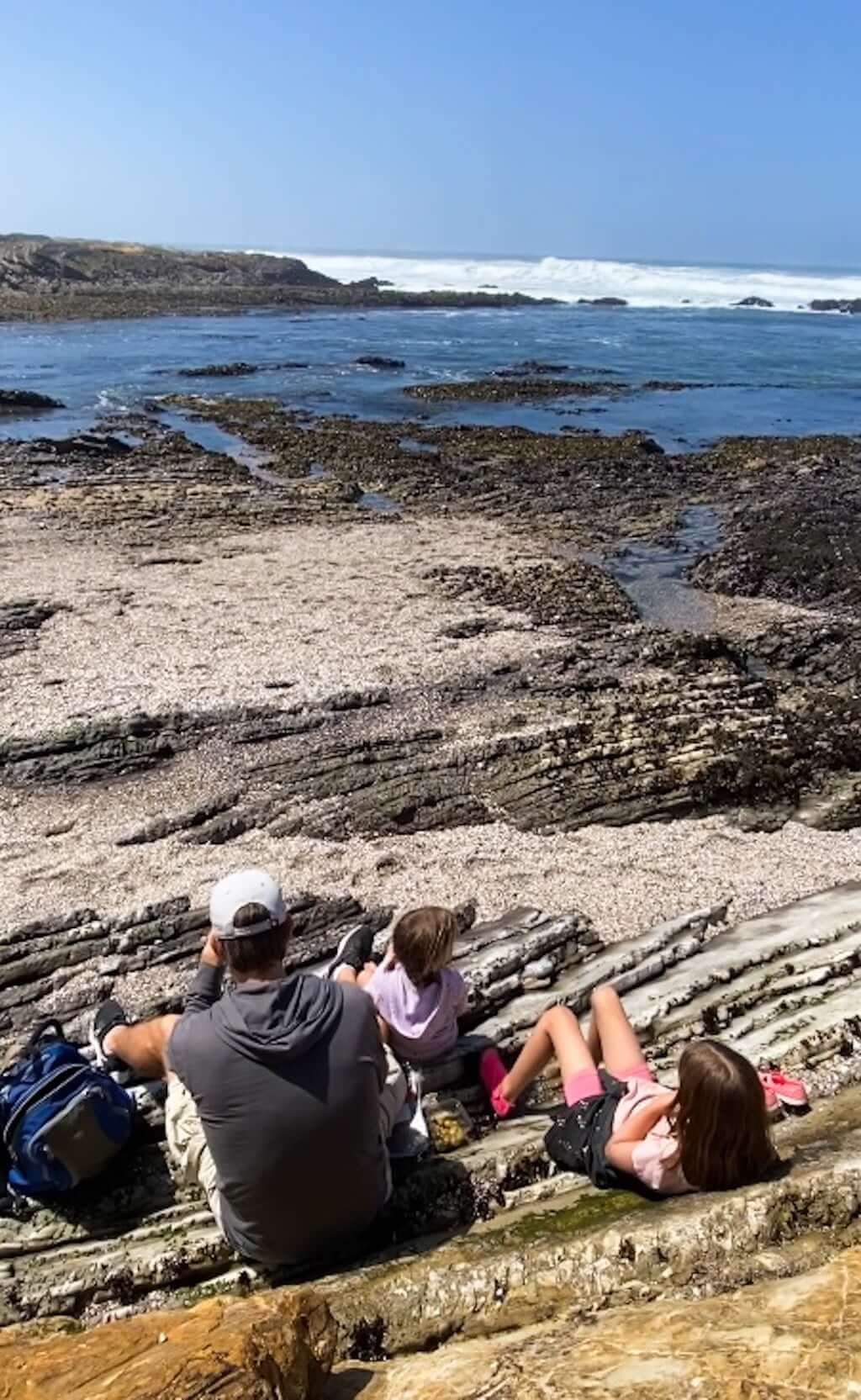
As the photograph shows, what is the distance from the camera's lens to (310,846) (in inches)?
380

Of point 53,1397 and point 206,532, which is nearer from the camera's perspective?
point 53,1397

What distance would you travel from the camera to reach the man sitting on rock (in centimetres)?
434

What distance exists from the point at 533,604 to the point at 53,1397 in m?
14.0

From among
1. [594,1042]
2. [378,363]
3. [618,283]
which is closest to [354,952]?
[594,1042]

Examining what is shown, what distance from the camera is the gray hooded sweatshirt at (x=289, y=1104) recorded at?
4340 mm

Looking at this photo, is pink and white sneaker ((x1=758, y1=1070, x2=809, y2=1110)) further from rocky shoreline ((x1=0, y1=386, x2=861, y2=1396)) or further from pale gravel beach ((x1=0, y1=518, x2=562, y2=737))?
pale gravel beach ((x1=0, y1=518, x2=562, y2=737))

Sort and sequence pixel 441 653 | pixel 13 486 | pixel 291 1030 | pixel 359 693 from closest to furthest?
pixel 291 1030 → pixel 359 693 → pixel 441 653 → pixel 13 486

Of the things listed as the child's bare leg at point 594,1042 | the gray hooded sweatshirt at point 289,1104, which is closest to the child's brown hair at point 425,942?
the child's bare leg at point 594,1042

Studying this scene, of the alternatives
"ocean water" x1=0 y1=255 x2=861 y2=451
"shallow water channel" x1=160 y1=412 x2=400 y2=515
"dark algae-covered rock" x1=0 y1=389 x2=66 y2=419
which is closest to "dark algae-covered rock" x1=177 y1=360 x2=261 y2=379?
"ocean water" x1=0 y1=255 x2=861 y2=451

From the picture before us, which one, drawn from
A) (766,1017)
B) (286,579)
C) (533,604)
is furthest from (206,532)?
(766,1017)

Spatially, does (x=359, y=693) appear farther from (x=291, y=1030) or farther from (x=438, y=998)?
(x=291, y=1030)

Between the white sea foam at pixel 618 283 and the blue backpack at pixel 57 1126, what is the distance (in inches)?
4087

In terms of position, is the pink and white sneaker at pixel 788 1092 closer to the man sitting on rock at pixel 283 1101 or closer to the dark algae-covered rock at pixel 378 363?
the man sitting on rock at pixel 283 1101

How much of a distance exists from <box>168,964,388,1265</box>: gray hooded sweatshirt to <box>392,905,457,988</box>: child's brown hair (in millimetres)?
1134
